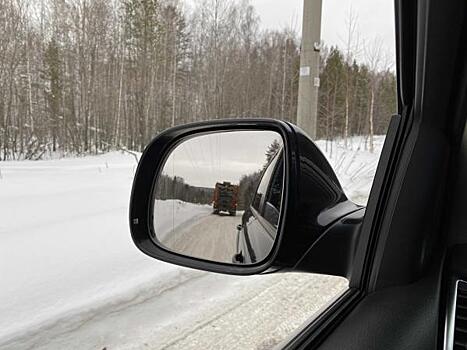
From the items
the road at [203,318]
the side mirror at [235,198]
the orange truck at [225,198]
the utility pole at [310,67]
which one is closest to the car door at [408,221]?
the side mirror at [235,198]

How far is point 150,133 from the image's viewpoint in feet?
8.51

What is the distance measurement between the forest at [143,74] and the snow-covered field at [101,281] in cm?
24

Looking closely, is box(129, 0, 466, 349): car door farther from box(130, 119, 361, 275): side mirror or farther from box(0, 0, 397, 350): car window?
box(0, 0, 397, 350): car window

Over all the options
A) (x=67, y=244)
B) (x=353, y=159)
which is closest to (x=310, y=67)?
(x=353, y=159)

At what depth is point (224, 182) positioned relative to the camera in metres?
0.95

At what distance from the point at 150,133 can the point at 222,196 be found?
1.79 m

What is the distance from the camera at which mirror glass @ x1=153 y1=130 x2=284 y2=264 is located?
86cm

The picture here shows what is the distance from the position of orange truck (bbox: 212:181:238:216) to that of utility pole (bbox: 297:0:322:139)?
3.80ft

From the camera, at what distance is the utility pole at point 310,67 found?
2.06 metres

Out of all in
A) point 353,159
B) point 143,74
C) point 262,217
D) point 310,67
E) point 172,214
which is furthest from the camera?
point 143,74

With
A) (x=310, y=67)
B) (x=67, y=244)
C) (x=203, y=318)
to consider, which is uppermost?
(x=310, y=67)

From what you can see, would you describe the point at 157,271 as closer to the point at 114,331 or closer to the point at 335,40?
the point at 114,331

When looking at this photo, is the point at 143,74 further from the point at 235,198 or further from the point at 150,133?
the point at 235,198

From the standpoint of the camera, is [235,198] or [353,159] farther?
[353,159]
